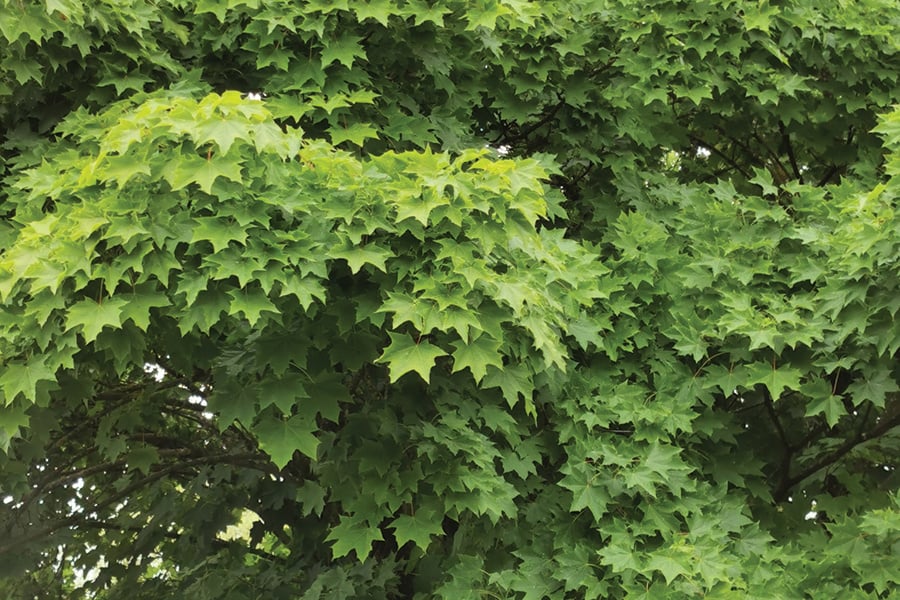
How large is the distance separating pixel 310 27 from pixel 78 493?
156 inches

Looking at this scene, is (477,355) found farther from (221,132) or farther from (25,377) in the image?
(25,377)

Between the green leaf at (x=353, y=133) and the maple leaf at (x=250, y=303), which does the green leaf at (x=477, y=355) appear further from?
the green leaf at (x=353, y=133)

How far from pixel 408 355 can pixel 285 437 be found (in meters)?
0.62

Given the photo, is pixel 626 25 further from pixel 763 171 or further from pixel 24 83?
pixel 24 83

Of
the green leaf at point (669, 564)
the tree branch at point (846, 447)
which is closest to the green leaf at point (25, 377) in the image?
the green leaf at point (669, 564)

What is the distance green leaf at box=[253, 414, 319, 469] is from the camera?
3795mm

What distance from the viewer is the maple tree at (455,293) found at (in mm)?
3623

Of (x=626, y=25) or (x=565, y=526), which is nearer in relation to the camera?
(x=565, y=526)

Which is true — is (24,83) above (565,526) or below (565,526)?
above

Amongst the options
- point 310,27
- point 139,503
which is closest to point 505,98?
point 310,27

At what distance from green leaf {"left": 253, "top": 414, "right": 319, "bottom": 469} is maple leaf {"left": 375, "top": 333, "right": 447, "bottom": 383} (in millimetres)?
484

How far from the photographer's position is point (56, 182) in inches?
155

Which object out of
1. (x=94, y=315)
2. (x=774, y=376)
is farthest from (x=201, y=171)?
(x=774, y=376)

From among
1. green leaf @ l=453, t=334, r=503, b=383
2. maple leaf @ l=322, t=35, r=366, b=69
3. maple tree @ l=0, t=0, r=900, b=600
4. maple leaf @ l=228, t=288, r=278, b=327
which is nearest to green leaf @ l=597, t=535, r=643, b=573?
maple tree @ l=0, t=0, r=900, b=600
